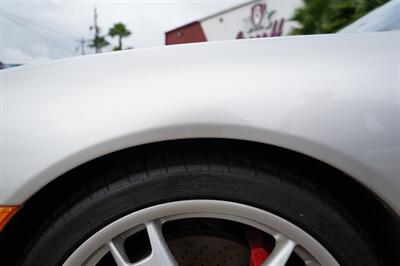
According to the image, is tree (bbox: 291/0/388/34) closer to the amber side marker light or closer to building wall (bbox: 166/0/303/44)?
building wall (bbox: 166/0/303/44)

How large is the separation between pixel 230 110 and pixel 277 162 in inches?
10.2

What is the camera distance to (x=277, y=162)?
100 cm

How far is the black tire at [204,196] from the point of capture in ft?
3.11

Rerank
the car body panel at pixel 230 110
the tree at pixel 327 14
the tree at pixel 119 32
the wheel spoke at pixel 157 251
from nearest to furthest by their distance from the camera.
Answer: the car body panel at pixel 230 110 → the wheel spoke at pixel 157 251 → the tree at pixel 327 14 → the tree at pixel 119 32

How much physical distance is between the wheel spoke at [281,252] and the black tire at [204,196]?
75mm

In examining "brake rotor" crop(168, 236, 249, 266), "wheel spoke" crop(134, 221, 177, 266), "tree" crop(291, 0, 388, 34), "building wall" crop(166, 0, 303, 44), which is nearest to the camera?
"wheel spoke" crop(134, 221, 177, 266)

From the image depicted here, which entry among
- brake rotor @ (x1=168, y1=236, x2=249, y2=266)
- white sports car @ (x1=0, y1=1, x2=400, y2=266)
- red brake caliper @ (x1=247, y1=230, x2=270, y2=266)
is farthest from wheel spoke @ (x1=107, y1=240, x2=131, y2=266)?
red brake caliper @ (x1=247, y1=230, x2=270, y2=266)

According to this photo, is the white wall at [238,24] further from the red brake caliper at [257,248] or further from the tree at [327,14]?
the red brake caliper at [257,248]

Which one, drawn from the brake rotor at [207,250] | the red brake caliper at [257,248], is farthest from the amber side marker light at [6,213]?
the red brake caliper at [257,248]

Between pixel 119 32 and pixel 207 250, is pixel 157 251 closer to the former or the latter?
pixel 207 250

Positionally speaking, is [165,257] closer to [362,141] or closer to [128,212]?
[128,212]

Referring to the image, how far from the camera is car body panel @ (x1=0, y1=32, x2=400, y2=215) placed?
2.88ft

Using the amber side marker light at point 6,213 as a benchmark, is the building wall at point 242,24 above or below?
above

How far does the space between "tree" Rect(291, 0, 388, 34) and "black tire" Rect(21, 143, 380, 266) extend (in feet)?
37.1
